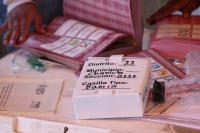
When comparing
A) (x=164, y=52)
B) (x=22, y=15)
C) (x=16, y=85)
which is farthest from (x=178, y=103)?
(x=22, y=15)

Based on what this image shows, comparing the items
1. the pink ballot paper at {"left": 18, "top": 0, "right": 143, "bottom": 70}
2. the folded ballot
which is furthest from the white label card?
the pink ballot paper at {"left": 18, "top": 0, "right": 143, "bottom": 70}

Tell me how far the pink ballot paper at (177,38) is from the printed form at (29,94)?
23 centimetres

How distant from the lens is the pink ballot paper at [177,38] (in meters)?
0.70

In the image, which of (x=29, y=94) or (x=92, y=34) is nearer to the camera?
(x=29, y=94)

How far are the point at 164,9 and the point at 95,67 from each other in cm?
35

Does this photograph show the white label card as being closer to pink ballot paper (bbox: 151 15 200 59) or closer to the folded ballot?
the folded ballot

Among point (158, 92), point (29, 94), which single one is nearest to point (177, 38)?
point (158, 92)

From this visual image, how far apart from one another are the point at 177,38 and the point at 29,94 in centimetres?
33

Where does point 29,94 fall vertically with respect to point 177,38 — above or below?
below

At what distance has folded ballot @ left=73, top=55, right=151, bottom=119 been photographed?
1.68 feet

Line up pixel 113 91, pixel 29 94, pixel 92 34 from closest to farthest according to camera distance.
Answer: pixel 113 91
pixel 29 94
pixel 92 34

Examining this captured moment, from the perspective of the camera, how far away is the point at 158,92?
56 cm

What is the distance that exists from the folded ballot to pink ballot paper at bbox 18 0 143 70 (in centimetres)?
15

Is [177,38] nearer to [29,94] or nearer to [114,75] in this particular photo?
[114,75]
